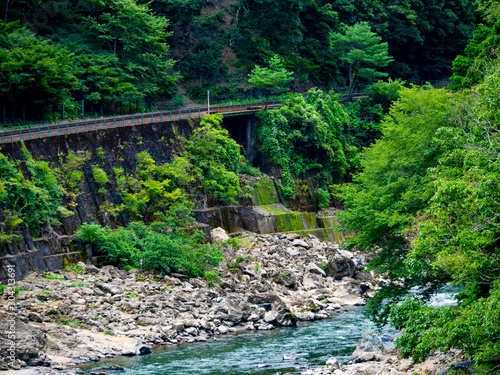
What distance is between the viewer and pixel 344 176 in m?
49.5

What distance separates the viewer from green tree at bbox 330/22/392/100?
53531 millimetres

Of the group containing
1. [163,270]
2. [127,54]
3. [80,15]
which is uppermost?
[80,15]

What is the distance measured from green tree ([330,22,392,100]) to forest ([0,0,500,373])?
0.21 metres

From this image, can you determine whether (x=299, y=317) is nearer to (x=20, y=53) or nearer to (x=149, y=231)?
(x=149, y=231)

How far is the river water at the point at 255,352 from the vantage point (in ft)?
60.6

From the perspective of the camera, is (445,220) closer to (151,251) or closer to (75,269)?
(151,251)

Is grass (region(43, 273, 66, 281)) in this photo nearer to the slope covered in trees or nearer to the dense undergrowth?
the dense undergrowth

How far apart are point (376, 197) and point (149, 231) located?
1328 centimetres

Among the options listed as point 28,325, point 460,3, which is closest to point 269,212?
point 28,325

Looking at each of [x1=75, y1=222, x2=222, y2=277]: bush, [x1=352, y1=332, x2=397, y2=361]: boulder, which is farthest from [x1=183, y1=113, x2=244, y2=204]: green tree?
[x1=352, y1=332, x2=397, y2=361]: boulder

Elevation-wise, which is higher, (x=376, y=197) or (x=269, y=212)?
(x=376, y=197)

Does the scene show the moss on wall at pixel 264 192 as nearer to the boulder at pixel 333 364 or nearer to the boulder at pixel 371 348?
the boulder at pixel 371 348

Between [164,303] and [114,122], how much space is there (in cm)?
1373

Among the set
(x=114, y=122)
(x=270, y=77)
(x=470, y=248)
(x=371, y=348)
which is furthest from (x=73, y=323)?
(x=270, y=77)
